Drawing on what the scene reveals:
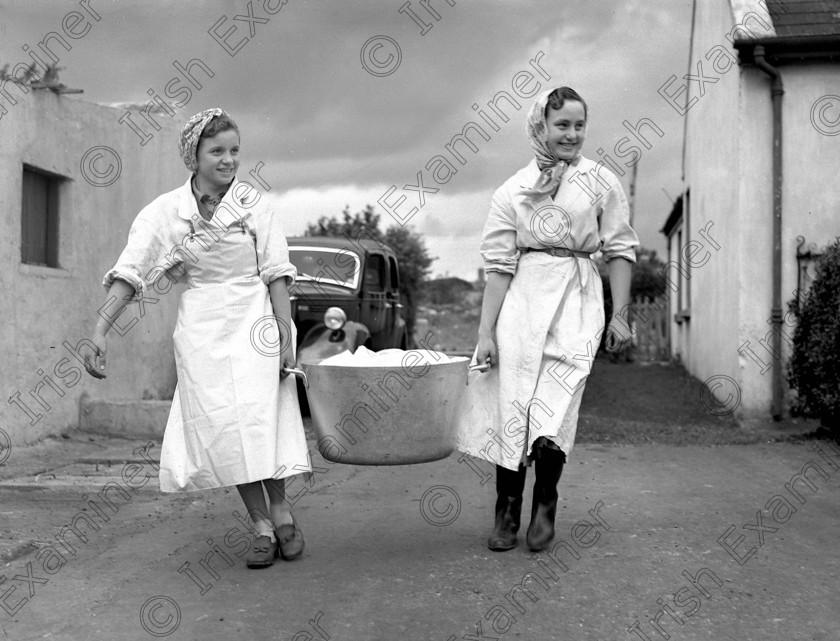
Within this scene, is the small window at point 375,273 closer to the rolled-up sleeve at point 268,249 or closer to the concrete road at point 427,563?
the concrete road at point 427,563

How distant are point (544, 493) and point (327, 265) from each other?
7700 mm

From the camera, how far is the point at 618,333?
4.40 meters

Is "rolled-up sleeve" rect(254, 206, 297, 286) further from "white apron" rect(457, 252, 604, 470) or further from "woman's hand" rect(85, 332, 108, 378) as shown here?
"white apron" rect(457, 252, 604, 470)

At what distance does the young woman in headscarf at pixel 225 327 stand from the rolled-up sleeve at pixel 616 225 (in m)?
1.55

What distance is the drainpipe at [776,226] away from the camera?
9586 millimetres

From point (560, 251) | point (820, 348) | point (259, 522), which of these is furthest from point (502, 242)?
point (820, 348)

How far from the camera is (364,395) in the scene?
387 centimetres

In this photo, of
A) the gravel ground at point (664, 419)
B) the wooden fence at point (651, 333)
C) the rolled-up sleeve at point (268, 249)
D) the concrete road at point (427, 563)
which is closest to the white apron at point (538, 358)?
the concrete road at point (427, 563)

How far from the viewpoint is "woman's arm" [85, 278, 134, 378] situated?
3916mm

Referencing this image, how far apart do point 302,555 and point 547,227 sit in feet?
6.40

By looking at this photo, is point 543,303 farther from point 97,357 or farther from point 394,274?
point 394,274

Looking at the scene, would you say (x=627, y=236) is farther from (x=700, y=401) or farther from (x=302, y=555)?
(x=700, y=401)

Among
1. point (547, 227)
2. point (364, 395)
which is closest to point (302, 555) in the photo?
point (364, 395)

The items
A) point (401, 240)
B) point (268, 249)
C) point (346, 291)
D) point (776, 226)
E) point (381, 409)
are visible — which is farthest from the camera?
point (401, 240)
